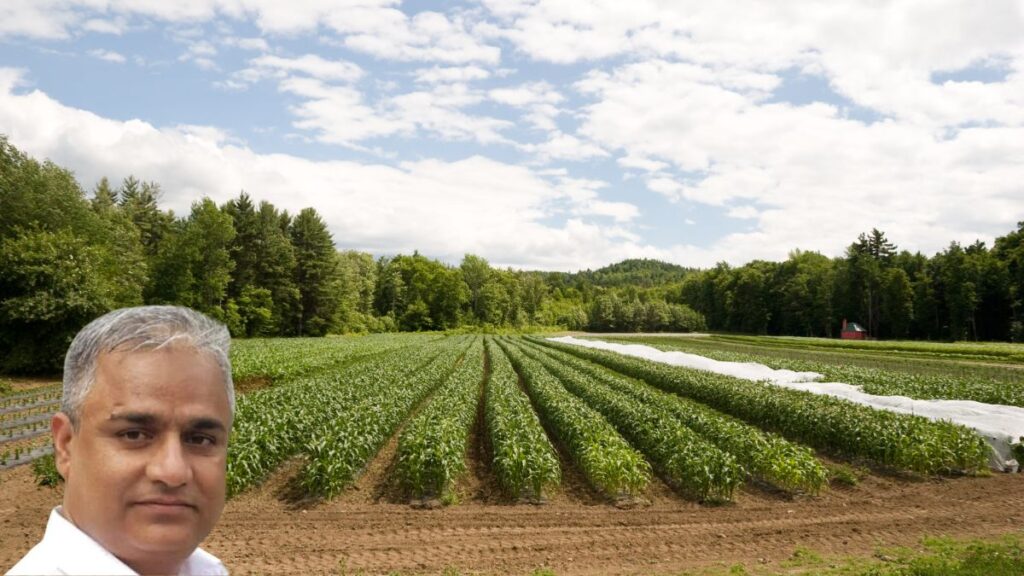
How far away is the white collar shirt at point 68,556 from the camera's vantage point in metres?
1.03

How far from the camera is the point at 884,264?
296 feet

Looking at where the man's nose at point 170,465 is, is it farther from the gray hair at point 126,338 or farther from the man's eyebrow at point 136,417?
the gray hair at point 126,338

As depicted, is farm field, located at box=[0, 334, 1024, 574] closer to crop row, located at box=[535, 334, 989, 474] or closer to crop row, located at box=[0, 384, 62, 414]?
crop row, located at box=[535, 334, 989, 474]

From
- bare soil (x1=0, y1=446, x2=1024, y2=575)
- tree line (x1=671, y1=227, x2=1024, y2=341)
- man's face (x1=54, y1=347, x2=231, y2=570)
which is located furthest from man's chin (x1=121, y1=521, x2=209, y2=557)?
tree line (x1=671, y1=227, x2=1024, y2=341)

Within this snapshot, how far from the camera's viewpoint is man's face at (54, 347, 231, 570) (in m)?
1.18

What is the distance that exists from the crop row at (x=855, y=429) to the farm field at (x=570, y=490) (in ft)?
0.19

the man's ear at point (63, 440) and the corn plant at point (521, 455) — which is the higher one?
the man's ear at point (63, 440)

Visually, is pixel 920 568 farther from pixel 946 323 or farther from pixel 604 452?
pixel 946 323

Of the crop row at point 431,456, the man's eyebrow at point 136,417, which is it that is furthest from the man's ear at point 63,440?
the crop row at point 431,456

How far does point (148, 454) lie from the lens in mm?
1205

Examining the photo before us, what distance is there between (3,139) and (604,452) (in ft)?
150

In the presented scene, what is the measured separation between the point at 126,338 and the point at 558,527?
31.6 feet

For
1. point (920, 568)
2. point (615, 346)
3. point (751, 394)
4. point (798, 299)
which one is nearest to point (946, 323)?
point (798, 299)

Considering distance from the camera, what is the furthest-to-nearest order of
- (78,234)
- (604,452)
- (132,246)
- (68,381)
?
(132,246) → (78,234) → (604,452) → (68,381)
